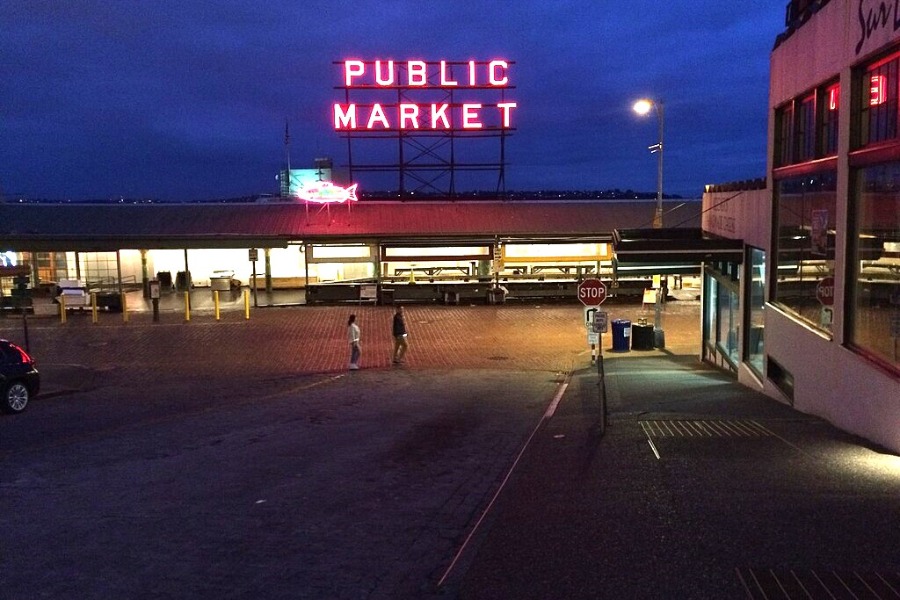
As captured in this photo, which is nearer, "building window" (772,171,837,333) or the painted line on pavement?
the painted line on pavement

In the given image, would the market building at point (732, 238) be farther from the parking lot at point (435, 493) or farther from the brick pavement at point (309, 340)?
the brick pavement at point (309, 340)

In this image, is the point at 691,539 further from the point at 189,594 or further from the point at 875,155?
the point at 875,155

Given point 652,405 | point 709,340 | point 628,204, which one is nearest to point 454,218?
point 628,204

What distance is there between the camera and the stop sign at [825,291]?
11.2 meters

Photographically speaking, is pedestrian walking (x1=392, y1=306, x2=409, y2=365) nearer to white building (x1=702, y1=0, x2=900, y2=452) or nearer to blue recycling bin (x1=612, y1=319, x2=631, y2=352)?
blue recycling bin (x1=612, y1=319, x2=631, y2=352)

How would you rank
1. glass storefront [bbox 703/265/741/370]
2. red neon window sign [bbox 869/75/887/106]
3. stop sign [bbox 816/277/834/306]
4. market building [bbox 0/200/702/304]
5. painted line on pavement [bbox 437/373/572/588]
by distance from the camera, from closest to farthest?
painted line on pavement [bbox 437/373/572/588] < red neon window sign [bbox 869/75/887/106] < stop sign [bbox 816/277/834/306] < glass storefront [bbox 703/265/741/370] < market building [bbox 0/200/702/304]

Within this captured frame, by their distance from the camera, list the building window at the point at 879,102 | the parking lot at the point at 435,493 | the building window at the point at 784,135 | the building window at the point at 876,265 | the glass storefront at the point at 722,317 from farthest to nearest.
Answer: the glass storefront at the point at 722,317
the building window at the point at 784,135
the building window at the point at 879,102
the building window at the point at 876,265
the parking lot at the point at 435,493

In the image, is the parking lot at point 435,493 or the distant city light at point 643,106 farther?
the distant city light at point 643,106

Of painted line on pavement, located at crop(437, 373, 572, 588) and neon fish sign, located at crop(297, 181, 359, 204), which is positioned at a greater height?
neon fish sign, located at crop(297, 181, 359, 204)

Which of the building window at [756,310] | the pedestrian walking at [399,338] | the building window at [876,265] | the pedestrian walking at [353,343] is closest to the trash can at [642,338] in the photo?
the building window at [756,310]

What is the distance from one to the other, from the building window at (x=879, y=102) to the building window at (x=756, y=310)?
5.36m

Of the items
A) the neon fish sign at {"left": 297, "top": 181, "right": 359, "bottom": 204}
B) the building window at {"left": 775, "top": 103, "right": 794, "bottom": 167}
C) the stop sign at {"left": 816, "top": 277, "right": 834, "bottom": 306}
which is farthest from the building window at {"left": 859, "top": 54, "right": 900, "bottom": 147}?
the neon fish sign at {"left": 297, "top": 181, "right": 359, "bottom": 204}

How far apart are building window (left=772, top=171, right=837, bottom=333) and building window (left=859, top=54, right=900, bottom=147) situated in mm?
1257

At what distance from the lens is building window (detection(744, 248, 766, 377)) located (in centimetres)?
1560
